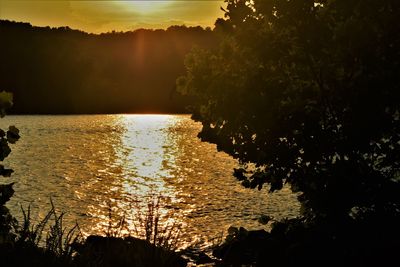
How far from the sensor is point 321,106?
15547mm

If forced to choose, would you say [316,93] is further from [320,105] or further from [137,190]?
[137,190]

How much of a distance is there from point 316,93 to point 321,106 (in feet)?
1.29

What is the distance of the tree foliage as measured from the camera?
1463 centimetres

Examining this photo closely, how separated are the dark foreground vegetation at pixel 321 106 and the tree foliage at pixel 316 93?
28 millimetres

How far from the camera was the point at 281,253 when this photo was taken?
16047mm

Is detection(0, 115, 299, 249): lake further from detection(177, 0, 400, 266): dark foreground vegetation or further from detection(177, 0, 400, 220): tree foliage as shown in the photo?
detection(177, 0, 400, 220): tree foliage

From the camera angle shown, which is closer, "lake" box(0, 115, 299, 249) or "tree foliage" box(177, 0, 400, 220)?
"tree foliage" box(177, 0, 400, 220)

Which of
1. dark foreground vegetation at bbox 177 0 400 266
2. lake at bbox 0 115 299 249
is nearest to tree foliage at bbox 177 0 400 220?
dark foreground vegetation at bbox 177 0 400 266


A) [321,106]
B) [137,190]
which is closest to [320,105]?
[321,106]

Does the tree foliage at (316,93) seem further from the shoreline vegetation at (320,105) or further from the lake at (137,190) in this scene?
the lake at (137,190)

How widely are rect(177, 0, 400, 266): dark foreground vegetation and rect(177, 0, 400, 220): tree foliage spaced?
28mm

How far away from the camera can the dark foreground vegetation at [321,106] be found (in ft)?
48.1

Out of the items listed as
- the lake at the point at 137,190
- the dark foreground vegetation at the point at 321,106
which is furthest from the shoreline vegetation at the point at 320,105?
the lake at the point at 137,190

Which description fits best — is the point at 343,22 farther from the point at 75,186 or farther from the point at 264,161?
the point at 75,186
